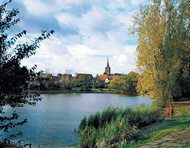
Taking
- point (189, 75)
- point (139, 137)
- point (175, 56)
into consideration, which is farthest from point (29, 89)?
point (189, 75)

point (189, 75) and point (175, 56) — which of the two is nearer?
point (175, 56)

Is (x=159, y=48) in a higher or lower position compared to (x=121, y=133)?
higher

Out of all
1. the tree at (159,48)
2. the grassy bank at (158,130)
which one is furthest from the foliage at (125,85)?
the grassy bank at (158,130)

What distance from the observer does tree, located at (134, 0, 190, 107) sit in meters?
13.9

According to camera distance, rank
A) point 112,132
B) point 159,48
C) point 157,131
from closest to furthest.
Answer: point 112,132, point 157,131, point 159,48

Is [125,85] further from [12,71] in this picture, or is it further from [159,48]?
[12,71]

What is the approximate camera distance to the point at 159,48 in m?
14.5

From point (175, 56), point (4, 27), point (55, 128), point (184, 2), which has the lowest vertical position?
point (55, 128)

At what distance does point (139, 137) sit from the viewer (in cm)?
726

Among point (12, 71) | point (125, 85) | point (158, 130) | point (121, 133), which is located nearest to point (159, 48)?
point (158, 130)

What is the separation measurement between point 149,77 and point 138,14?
5604 mm

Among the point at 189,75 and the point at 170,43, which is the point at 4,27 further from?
the point at 189,75

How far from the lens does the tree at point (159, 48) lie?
13891 mm

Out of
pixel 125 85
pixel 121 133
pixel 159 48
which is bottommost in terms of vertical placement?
pixel 121 133
